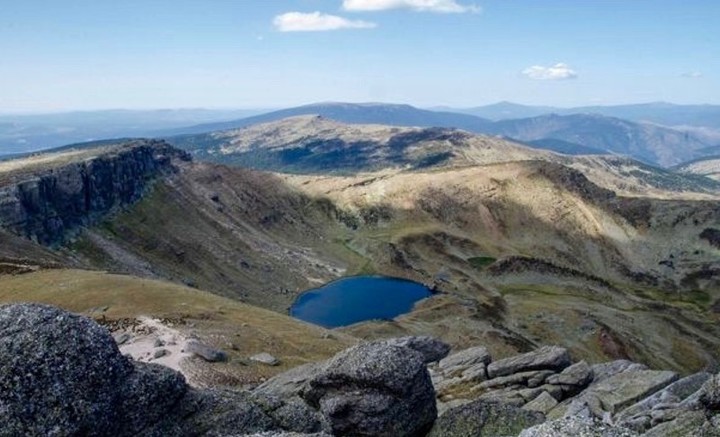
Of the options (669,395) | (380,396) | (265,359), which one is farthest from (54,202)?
(669,395)

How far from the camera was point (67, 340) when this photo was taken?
26.4 metres

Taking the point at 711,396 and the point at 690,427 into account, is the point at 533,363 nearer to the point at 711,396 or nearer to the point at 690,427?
the point at 690,427

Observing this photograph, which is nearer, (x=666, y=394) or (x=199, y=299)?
(x=666, y=394)

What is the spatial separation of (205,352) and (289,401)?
33.3 metres

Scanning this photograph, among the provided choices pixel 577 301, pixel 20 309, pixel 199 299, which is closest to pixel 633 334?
pixel 577 301

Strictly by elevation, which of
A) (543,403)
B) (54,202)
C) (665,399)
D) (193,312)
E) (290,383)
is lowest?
(193,312)

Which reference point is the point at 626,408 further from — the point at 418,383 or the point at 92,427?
the point at 92,427

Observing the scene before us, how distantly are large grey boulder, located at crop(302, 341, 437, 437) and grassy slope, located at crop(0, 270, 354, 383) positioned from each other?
27.8 m

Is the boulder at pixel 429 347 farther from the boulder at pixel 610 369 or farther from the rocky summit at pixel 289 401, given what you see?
the rocky summit at pixel 289 401

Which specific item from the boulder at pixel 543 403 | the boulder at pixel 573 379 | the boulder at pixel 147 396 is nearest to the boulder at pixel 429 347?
the boulder at pixel 573 379

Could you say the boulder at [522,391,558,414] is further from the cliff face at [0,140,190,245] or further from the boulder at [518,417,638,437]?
the cliff face at [0,140,190,245]

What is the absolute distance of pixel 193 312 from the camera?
85.1 metres

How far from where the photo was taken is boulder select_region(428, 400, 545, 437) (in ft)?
112

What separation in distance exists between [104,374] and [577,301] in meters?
188
